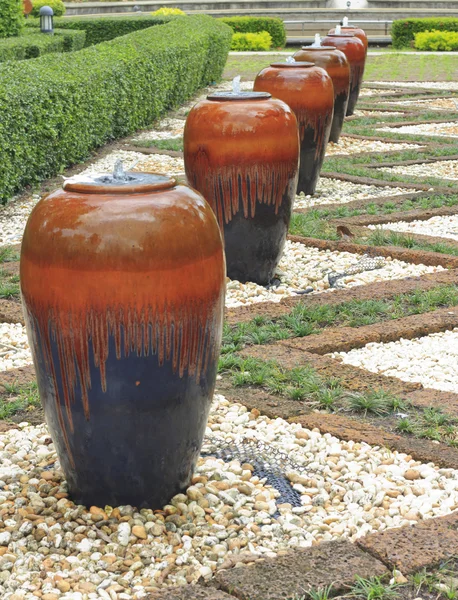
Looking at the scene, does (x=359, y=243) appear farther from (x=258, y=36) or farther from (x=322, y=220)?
(x=258, y=36)

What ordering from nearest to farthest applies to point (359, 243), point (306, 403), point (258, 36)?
point (306, 403) < point (359, 243) < point (258, 36)

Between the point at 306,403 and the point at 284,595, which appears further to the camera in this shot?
the point at 306,403

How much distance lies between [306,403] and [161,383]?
123 centimetres

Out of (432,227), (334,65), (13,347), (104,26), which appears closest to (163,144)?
(334,65)

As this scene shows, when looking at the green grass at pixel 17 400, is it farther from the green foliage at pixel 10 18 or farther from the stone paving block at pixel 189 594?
the green foliage at pixel 10 18

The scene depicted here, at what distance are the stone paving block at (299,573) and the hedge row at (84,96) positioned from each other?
5.50 meters

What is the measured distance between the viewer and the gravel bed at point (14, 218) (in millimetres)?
7023

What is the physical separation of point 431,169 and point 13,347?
18.9ft

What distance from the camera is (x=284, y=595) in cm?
266

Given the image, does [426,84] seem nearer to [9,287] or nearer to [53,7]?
[9,287]

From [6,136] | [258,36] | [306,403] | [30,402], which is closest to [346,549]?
[306,403]

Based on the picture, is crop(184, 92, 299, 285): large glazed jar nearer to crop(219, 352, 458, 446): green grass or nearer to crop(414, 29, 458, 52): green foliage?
crop(219, 352, 458, 446): green grass

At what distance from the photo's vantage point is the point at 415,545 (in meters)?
2.88

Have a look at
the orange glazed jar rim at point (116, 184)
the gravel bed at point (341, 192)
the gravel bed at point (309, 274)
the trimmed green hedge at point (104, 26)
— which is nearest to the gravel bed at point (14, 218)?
the gravel bed at point (309, 274)
